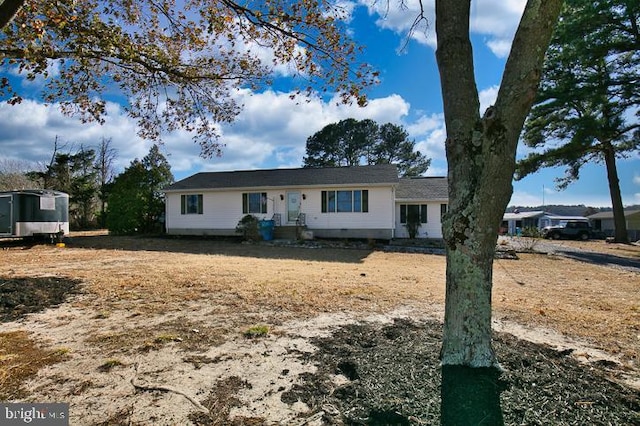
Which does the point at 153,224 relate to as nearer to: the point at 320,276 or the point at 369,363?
the point at 320,276

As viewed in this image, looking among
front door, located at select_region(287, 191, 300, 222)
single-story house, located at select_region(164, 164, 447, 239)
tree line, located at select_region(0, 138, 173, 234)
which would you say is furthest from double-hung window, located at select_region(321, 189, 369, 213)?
tree line, located at select_region(0, 138, 173, 234)

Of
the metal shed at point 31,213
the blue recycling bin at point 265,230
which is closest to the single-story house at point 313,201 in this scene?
the blue recycling bin at point 265,230

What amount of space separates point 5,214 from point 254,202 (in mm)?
10278

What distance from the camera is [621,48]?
18.7 meters

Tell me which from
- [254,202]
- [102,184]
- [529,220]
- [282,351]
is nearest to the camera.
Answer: [282,351]

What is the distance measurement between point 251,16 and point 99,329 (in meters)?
5.03

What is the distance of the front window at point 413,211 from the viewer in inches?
797

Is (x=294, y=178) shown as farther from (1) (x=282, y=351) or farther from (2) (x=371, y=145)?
(2) (x=371, y=145)

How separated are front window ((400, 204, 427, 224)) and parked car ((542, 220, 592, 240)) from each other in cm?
1816

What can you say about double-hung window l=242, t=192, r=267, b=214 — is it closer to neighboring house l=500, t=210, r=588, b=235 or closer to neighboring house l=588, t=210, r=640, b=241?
neighboring house l=500, t=210, r=588, b=235

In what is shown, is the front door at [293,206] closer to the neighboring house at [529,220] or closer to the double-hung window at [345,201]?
the double-hung window at [345,201]

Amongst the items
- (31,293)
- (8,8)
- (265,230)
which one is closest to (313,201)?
(265,230)

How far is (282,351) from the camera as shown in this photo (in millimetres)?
3480

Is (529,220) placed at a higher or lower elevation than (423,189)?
lower
